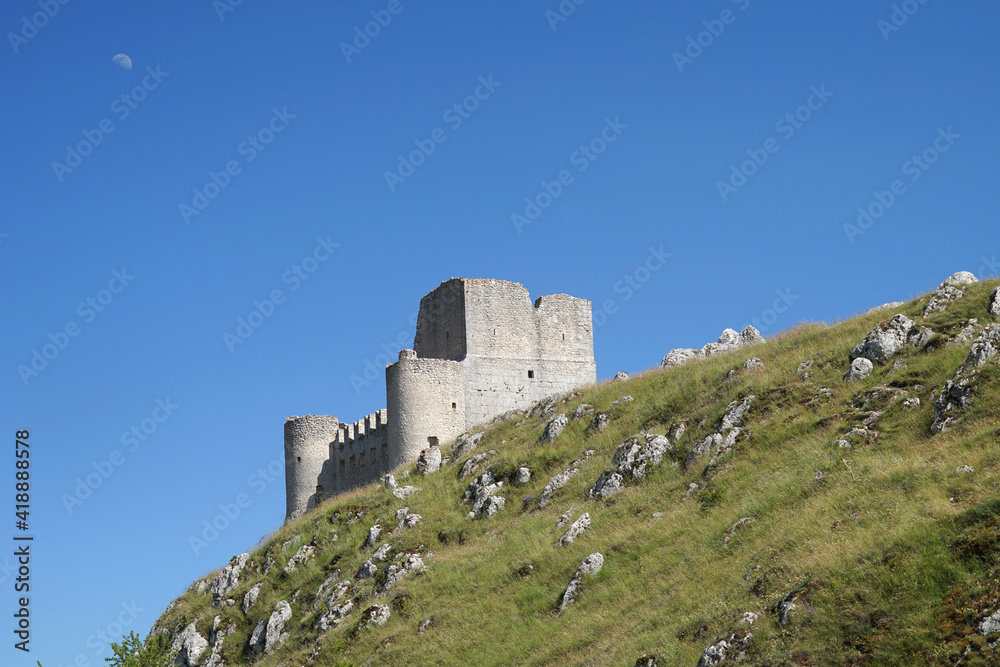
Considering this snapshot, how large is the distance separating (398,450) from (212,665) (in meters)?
11.7

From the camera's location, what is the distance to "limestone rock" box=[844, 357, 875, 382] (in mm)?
25047

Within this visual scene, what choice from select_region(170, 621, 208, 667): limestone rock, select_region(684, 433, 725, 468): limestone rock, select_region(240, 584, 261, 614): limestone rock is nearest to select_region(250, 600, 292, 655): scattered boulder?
select_region(240, 584, 261, 614): limestone rock

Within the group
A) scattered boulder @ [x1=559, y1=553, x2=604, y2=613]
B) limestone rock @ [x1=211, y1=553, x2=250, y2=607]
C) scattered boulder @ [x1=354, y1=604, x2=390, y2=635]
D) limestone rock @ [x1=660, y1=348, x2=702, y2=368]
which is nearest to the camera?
scattered boulder @ [x1=559, y1=553, x2=604, y2=613]

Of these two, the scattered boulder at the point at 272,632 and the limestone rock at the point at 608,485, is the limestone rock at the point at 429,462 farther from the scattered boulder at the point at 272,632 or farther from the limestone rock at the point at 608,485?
the limestone rock at the point at 608,485

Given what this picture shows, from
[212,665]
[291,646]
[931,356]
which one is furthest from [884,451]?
[212,665]

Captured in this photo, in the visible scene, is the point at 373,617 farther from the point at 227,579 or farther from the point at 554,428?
the point at 227,579

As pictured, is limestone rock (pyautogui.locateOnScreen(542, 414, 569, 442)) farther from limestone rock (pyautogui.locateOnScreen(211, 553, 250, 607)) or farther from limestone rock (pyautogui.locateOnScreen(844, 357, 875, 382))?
limestone rock (pyautogui.locateOnScreen(211, 553, 250, 607))

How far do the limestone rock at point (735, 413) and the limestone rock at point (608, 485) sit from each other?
2.90 meters

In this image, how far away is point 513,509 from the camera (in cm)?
2955

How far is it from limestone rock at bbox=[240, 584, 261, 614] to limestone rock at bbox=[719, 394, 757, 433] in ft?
52.2

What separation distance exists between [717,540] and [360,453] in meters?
25.0

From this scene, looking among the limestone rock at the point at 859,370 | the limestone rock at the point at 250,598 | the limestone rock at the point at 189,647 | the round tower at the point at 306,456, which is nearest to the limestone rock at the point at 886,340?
the limestone rock at the point at 859,370

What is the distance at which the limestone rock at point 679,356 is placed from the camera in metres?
36.6

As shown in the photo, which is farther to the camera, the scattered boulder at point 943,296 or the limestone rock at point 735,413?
the scattered boulder at point 943,296
